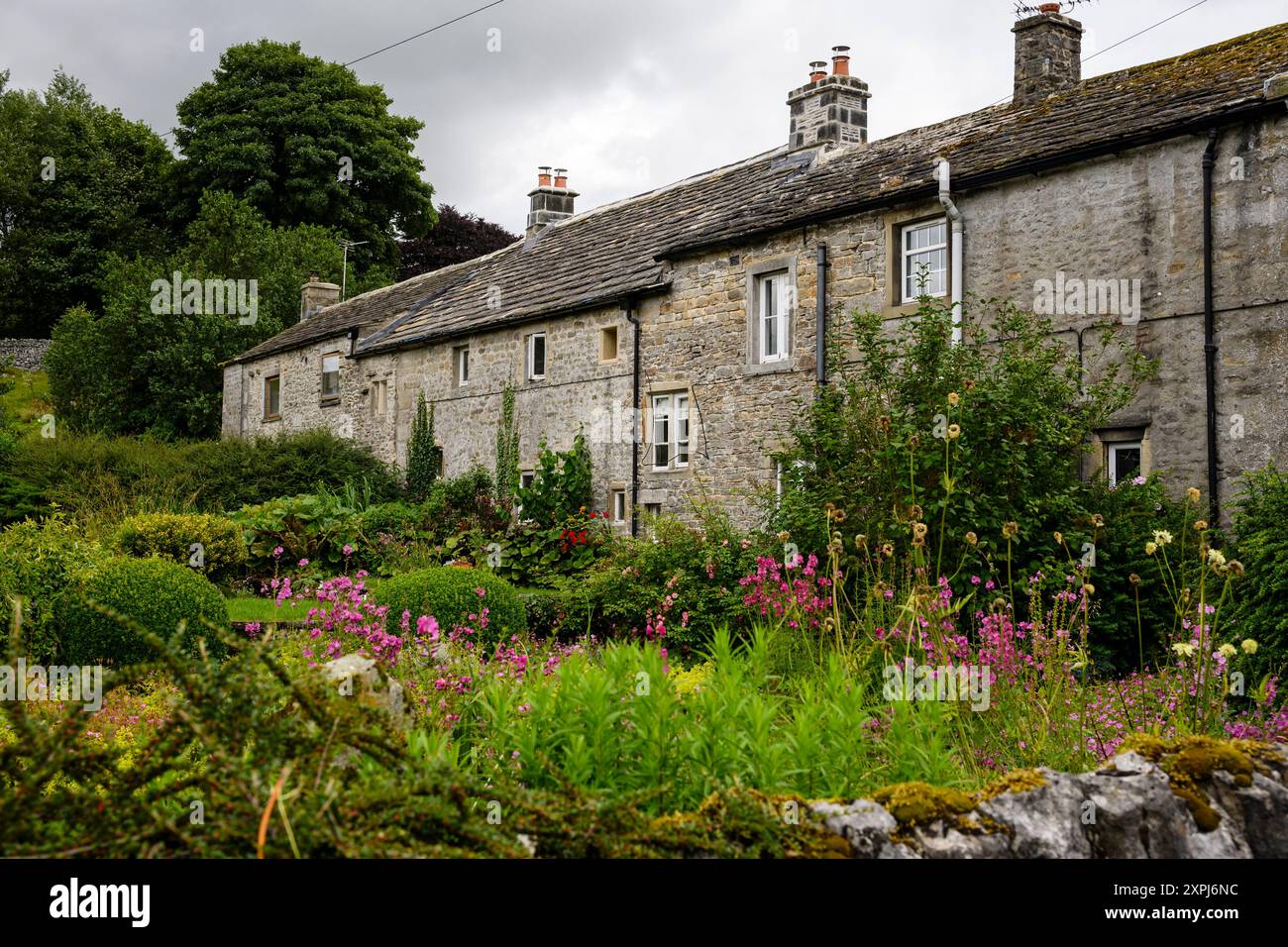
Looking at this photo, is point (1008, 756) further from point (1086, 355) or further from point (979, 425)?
point (1086, 355)

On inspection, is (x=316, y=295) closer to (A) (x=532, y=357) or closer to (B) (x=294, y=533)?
(A) (x=532, y=357)

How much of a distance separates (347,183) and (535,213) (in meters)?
17.1

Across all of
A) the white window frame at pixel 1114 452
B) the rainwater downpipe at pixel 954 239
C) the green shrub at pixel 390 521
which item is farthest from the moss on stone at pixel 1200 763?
the green shrub at pixel 390 521

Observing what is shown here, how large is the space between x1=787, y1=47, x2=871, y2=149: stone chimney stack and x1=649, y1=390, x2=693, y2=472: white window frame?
505 cm

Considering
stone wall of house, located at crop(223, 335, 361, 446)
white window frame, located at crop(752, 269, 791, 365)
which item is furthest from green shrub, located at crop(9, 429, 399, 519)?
white window frame, located at crop(752, 269, 791, 365)

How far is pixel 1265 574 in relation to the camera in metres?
8.93

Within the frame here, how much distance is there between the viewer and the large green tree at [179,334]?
34.0 m

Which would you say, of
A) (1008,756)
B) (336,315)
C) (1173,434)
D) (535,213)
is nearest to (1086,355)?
(1173,434)

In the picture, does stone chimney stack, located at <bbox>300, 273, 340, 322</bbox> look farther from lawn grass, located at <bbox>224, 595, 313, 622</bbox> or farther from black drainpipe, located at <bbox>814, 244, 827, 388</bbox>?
black drainpipe, located at <bbox>814, 244, 827, 388</bbox>

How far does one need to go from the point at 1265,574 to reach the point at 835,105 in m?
12.6

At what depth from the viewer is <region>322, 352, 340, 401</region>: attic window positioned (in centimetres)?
2866

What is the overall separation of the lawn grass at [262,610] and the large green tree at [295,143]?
1089 inches

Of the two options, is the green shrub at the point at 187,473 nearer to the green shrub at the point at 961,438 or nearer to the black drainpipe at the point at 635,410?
the black drainpipe at the point at 635,410

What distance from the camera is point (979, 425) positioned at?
37.2 feet
